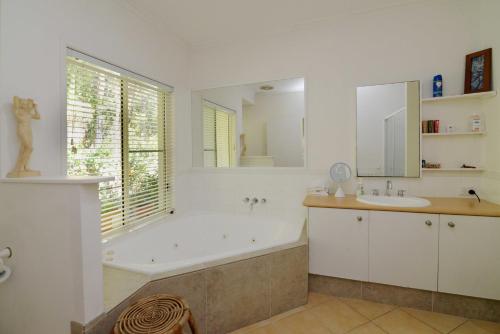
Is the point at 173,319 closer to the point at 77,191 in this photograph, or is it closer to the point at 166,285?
the point at 166,285

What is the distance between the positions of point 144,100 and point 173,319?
2036 millimetres

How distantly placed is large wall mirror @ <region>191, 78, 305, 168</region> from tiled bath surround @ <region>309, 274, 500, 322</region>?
3.83 feet

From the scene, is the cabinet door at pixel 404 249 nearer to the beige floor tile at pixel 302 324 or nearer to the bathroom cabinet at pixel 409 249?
the bathroom cabinet at pixel 409 249

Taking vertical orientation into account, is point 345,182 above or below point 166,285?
above

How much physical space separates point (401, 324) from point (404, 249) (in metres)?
0.51

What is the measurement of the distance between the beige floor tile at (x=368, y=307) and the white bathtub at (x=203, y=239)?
0.63m

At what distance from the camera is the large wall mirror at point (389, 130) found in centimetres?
222

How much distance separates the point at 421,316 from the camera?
182cm

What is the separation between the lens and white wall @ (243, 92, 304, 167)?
→ 262 centimetres

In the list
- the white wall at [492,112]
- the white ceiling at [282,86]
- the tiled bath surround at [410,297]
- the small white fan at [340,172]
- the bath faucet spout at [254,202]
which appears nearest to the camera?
the tiled bath surround at [410,297]

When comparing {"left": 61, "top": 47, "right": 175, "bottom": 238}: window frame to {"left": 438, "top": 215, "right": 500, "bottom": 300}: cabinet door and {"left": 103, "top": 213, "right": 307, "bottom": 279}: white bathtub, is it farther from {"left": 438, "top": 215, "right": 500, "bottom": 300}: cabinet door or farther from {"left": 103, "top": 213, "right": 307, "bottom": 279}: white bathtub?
{"left": 438, "top": 215, "right": 500, "bottom": 300}: cabinet door

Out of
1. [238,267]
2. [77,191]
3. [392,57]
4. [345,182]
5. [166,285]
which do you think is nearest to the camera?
[77,191]

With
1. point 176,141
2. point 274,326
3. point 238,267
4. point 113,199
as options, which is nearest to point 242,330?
point 274,326

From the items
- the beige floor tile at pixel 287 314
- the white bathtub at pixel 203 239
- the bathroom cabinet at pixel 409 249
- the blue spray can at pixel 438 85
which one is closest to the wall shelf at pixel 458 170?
the bathroom cabinet at pixel 409 249
